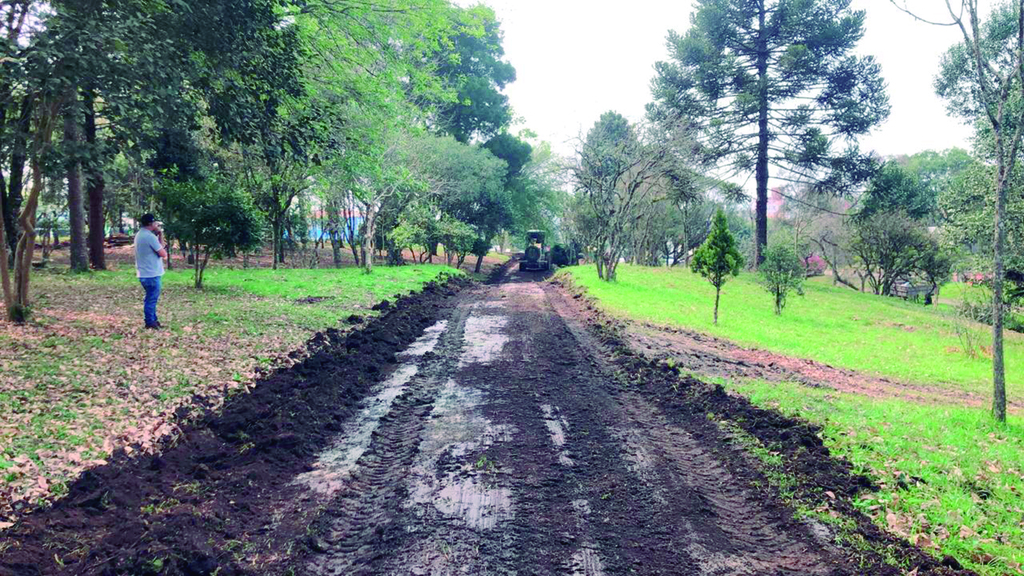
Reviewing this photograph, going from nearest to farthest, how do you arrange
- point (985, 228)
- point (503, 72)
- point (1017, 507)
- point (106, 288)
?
point (1017, 507) < point (106, 288) < point (985, 228) < point (503, 72)

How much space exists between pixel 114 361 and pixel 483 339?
536 centimetres

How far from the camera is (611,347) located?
10.1m

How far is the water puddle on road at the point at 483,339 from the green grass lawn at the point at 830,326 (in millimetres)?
3733

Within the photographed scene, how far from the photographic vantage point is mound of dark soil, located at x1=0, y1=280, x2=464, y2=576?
3125mm

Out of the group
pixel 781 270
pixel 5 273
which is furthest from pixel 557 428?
pixel 781 270

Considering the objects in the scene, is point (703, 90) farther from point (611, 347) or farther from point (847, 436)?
point (847, 436)

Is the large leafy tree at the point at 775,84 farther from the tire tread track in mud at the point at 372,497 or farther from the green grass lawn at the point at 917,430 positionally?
the tire tread track in mud at the point at 372,497

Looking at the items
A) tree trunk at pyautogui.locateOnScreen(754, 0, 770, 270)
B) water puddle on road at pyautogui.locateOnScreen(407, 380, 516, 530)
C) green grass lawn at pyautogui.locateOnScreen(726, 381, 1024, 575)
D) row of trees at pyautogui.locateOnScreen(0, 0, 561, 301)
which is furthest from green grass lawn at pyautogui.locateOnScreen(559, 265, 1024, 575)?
tree trunk at pyautogui.locateOnScreen(754, 0, 770, 270)

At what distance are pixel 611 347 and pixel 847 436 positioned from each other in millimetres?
4884

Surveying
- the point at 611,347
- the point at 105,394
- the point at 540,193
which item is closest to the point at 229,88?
the point at 105,394

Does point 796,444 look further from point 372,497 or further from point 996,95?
point 996,95

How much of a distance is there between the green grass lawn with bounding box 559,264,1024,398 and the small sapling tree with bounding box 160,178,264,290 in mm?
9514

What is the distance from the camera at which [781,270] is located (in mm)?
17953

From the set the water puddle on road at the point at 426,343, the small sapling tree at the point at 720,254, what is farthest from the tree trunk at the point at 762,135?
the water puddle on road at the point at 426,343
